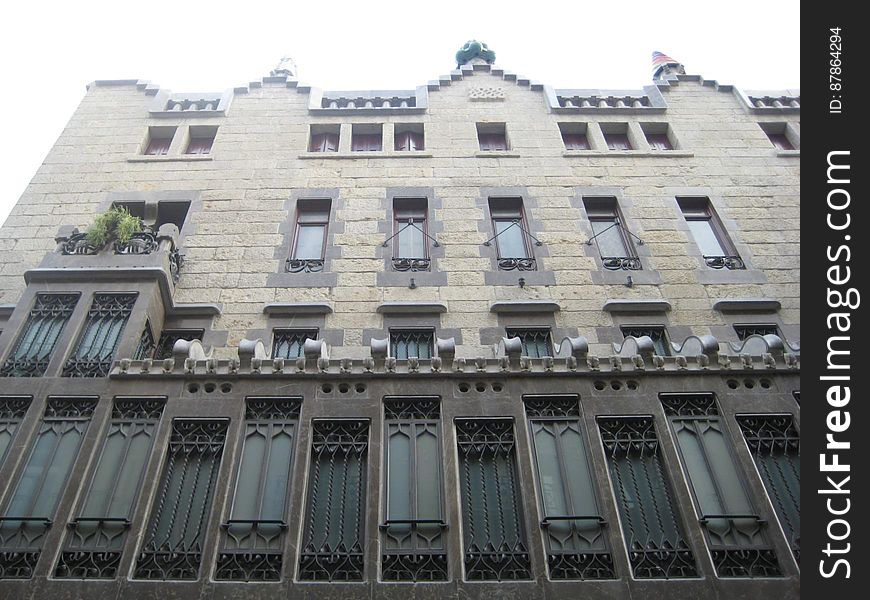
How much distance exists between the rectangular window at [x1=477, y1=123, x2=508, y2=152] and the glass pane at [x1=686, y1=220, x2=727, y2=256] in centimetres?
531

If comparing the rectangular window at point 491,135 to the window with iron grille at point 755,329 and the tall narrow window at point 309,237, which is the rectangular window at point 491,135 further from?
the window with iron grille at point 755,329

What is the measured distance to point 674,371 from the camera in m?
9.90

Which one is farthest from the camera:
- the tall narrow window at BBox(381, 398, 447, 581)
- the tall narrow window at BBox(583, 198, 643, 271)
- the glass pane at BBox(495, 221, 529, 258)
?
the glass pane at BBox(495, 221, 529, 258)

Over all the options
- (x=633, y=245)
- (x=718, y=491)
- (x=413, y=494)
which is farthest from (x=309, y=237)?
(x=718, y=491)

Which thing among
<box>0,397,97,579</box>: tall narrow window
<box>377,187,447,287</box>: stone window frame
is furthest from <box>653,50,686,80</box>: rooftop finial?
<box>0,397,97,579</box>: tall narrow window

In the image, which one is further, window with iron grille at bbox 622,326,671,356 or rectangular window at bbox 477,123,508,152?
rectangular window at bbox 477,123,508,152

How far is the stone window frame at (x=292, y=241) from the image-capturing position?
13.8m

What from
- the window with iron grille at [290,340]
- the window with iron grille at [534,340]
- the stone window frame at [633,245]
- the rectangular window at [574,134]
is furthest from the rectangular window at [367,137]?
the window with iron grille at [534,340]

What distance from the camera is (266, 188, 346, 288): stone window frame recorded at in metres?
13.8

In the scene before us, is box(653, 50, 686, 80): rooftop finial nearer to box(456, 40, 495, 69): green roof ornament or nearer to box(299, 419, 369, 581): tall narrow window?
box(456, 40, 495, 69): green roof ornament

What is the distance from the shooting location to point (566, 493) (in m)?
8.62

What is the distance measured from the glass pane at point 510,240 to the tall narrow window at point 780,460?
20.6 ft
